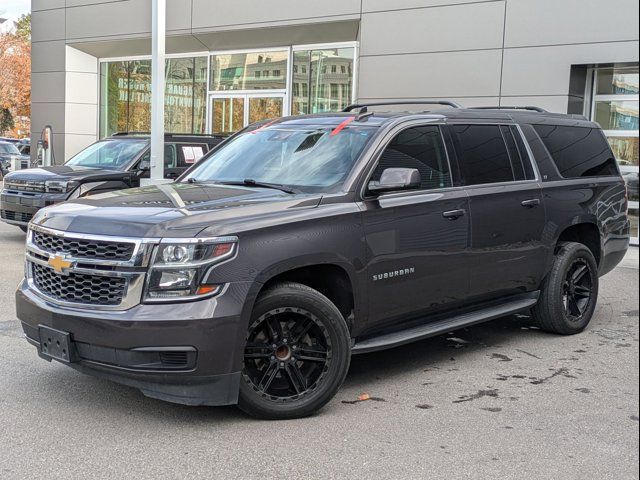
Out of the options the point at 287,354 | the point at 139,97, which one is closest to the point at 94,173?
the point at 287,354

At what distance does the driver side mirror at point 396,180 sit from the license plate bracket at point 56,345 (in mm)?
2151

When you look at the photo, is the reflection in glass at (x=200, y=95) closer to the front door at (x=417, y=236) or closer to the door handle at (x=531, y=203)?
the door handle at (x=531, y=203)

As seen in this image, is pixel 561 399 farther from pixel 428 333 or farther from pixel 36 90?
pixel 36 90

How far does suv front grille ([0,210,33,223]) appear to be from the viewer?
1127 cm

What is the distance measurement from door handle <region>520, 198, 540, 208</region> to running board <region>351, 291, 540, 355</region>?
0.80 metres

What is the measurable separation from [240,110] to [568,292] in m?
15.1

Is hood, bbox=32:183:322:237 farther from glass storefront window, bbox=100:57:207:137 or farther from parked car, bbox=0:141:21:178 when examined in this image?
parked car, bbox=0:141:21:178

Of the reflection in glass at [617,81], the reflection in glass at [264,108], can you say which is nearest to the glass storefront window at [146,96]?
the reflection in glass at [264,108]

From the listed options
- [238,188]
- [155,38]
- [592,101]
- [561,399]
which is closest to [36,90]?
[155,38]

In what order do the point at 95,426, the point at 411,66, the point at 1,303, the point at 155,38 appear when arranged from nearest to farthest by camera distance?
the point at 95,426, the point at 1,303, the point at 155,38, the point at 411,66

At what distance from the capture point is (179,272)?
412cm

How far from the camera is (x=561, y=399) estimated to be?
16.5ft

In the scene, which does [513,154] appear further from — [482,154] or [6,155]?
[6,155]

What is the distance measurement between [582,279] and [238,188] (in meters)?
3.57
